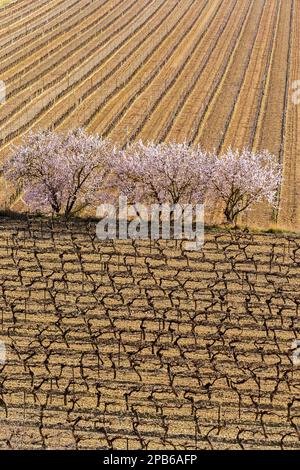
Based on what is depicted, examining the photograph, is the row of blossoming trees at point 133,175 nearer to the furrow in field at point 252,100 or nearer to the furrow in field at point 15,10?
the furrow in field at point 252,100

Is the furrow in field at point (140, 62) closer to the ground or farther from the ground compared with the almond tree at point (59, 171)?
farther from the ground

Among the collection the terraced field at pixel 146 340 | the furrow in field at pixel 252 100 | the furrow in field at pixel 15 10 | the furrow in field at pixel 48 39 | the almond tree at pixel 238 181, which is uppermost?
the furrow in field at pixel 15 10

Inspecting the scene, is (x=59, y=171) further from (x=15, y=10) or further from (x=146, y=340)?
(x=15, y=10)

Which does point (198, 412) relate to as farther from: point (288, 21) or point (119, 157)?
point (288, 21)

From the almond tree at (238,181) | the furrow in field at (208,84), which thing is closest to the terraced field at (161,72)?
the furrow in field at (208,84)

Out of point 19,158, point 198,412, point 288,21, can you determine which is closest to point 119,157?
point 19,158

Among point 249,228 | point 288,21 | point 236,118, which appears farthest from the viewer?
point 288,21
